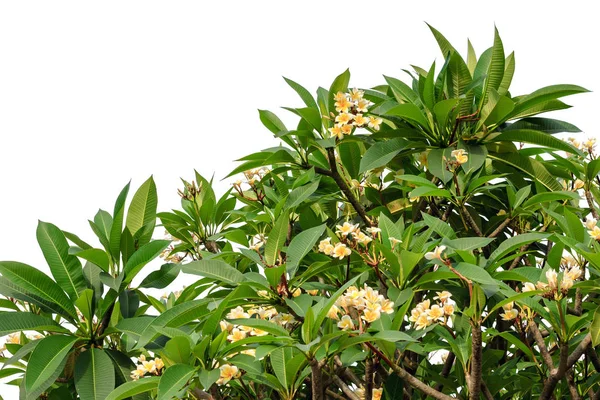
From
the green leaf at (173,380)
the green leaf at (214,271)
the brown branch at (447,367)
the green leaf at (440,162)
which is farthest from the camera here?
the green leaf at (440,162)

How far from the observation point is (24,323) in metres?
2.33

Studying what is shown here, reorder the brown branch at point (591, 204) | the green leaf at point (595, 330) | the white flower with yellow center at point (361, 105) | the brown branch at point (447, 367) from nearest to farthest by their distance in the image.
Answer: the green leaf at point (595, 330) → the brown branch at point (447, 367) → the white flower with yellow center at point (361, 105) → the brown branch at point (591, 204)

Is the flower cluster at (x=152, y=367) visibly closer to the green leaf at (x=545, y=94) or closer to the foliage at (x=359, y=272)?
the foliage at (x=359, y=272)

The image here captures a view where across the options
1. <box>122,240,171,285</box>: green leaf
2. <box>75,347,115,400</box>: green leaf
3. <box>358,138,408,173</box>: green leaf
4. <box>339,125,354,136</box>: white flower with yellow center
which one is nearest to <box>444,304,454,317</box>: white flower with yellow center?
<box>358,138,408,173</box>: green leaf

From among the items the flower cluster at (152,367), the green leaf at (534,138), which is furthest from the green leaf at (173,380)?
the green leaf at (534,138)

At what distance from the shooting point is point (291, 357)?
1.97 m

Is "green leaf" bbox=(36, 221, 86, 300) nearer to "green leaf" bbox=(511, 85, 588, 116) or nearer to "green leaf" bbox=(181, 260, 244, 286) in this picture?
"green leaf" bbox=(181, 260, 244, 286)

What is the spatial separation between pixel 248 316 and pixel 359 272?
456 millimetres

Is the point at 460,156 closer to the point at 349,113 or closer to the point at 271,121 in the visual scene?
the point at 349,113

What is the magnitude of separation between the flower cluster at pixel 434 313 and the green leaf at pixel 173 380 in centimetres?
57

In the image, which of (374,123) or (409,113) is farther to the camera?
(374,123)

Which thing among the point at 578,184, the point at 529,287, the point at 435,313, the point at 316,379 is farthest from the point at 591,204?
the point at 316,379

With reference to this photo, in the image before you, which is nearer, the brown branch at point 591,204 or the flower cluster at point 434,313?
the flower cluster at point 434,313

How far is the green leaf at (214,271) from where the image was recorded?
2.07m
